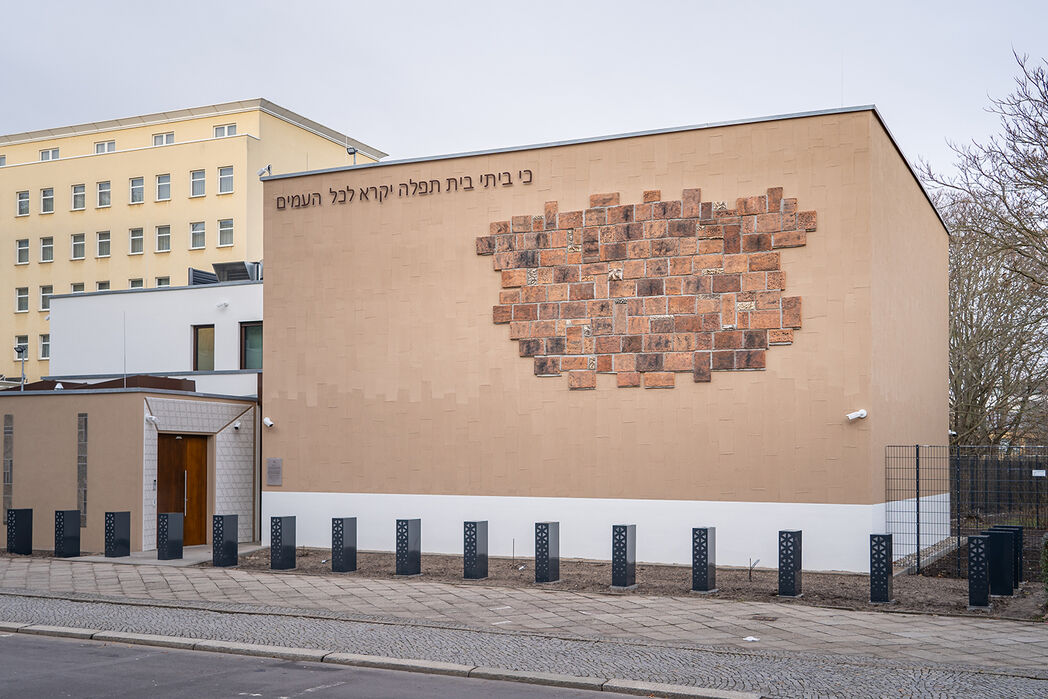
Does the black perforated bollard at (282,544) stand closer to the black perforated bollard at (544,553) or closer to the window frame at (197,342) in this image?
the black perforated bollard at (544,553)

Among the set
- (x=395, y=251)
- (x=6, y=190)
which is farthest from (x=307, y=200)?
(x=6, y=190)

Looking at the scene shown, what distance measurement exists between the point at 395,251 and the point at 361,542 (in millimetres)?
5434

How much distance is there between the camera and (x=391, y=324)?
20.3m

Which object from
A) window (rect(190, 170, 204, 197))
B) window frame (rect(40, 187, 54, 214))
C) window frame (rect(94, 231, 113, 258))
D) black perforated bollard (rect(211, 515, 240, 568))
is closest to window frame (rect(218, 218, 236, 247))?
window (rect(190, 170, 204, 197))

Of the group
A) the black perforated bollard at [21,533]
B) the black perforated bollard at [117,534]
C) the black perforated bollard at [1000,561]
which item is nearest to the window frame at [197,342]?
the black perforated bollard at [21,533]

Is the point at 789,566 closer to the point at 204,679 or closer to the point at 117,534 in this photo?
the point at 204,679

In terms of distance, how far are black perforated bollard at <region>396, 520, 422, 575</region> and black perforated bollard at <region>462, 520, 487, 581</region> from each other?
2.74 feet

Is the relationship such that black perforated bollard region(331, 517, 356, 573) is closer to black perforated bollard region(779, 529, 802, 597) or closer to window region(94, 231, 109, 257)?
black perforated bollard region(779, 529, 802, 597)

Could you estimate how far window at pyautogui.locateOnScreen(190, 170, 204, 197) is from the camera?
4788cm

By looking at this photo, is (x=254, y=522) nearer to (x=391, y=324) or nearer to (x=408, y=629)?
(x=391, y=324)

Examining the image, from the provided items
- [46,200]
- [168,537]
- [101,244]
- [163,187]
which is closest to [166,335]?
[168,537]

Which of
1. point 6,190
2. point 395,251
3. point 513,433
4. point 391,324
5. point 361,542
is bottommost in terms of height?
point 361,542

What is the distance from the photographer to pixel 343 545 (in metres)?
16.6

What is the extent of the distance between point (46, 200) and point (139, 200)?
564 centimetres
